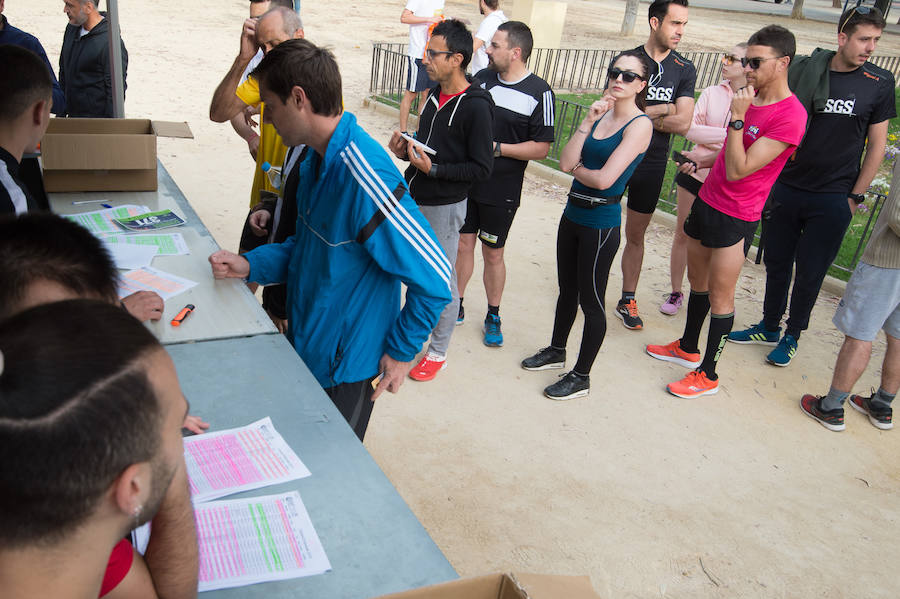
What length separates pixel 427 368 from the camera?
14.3ft

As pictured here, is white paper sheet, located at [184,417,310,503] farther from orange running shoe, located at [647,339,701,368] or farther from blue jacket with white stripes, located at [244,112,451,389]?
orange running shoe, located at [647,339,701,368]

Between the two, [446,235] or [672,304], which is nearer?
[446,235]

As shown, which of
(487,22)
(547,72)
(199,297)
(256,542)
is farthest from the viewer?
(547,72)

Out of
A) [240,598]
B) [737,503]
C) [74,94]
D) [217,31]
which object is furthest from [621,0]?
[240,598]

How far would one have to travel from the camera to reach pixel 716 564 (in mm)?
3176

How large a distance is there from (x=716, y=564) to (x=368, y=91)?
9.86 m

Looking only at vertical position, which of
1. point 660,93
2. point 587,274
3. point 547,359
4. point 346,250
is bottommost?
point 547,359

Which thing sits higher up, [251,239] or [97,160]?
[97,160]

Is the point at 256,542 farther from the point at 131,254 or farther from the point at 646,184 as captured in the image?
the point at 646,184

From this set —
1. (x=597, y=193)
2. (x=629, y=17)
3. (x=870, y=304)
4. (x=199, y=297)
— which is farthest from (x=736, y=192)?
(x=629, y=17)

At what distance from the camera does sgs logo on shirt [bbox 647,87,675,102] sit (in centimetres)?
515

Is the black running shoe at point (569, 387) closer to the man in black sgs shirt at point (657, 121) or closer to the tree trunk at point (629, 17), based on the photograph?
the man in black sgs shirt at point (657, 121)

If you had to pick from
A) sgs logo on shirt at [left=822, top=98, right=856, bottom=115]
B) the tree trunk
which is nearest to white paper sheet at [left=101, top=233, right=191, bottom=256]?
sgs logo on shirt at [left=822, top=98, right=856, bottom=115]

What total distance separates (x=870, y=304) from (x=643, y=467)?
152cm
